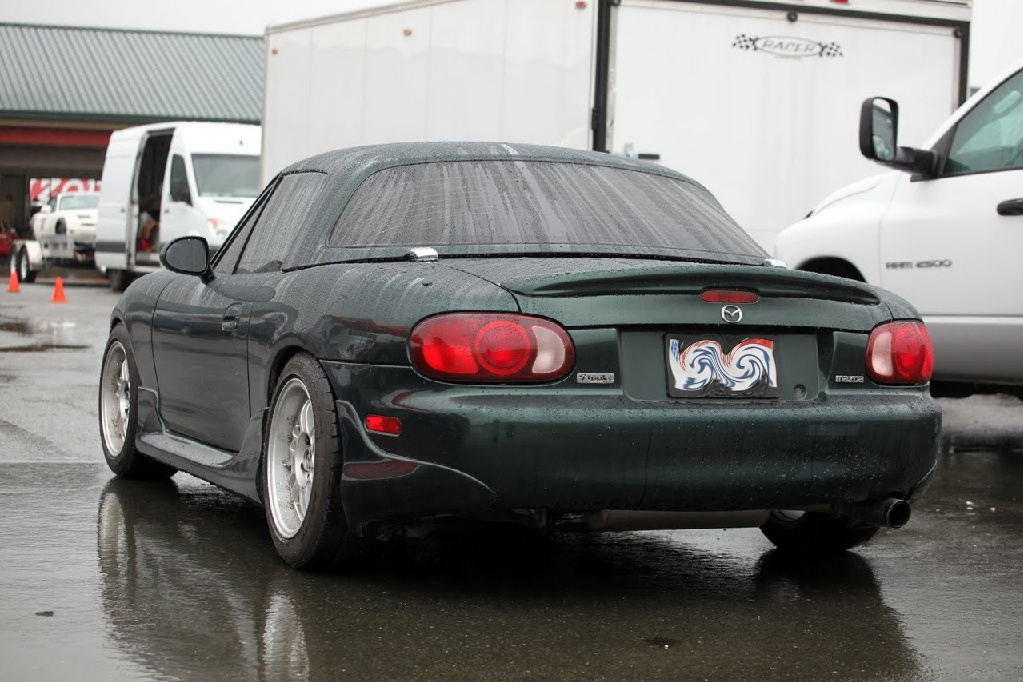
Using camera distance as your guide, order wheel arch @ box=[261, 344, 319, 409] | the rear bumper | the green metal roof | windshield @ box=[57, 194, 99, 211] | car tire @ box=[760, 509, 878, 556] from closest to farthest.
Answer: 1. the rear bumper
2. wheel arch @ box=[261, 344, 319, 409]
3. car tire @ box=[760, 509, 878, 556]
4. windshield @ box=[57, 194, 99, 211]
5. the green metal roof

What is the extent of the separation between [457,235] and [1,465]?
3065 mm

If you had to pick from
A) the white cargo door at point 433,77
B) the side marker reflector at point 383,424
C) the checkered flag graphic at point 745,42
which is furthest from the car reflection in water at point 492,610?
the checkered flag graphic at point 745,42

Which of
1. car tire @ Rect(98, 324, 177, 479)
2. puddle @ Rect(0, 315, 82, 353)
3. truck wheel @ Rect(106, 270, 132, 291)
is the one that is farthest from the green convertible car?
truck wheel @ Rect(106, 270, 132, 291)

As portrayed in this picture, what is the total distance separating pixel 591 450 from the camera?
4.48 meters

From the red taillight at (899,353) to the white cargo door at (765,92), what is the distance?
6.44 metres

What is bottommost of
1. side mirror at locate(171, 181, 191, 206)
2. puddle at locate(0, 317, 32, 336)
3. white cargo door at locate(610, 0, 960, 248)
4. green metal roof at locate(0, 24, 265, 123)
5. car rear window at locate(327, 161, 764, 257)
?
puddle at locate(0, 317, 32, 336)

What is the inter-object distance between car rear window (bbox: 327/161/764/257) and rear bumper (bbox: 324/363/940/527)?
2.23 ft

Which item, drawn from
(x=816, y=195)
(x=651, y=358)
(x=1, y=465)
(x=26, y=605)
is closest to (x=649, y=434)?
(x=651, y=358)

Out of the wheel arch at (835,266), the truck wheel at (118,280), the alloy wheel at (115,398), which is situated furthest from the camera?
the truck wheel at (118,280)

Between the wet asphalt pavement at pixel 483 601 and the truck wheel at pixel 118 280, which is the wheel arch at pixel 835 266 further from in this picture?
the truck wheel at pixel 118 280

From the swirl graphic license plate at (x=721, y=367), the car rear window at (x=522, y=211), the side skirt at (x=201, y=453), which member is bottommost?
the side skirt at (x=201, y=453)

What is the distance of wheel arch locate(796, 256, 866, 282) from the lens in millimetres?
8680

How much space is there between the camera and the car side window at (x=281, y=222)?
5742mm

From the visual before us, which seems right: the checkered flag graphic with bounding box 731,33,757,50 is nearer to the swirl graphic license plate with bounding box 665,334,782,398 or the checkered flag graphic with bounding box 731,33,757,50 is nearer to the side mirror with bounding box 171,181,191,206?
the swirl graphic license plate with bounding box 665,334,782,398
